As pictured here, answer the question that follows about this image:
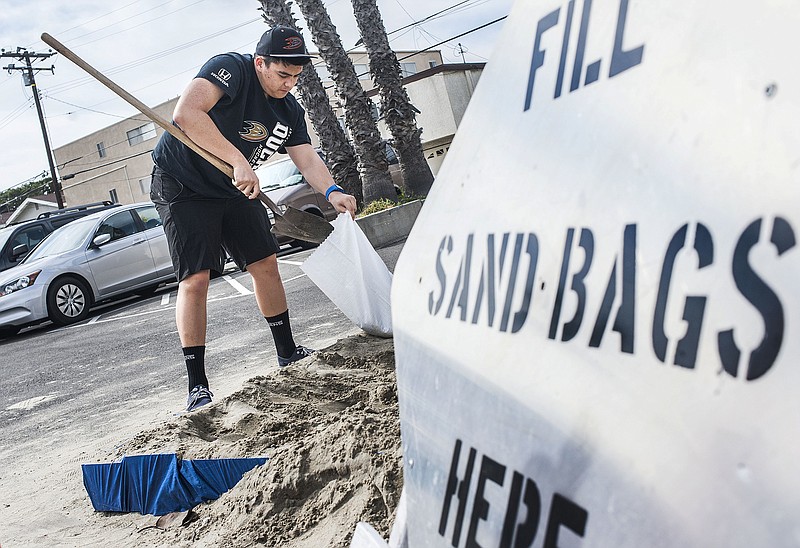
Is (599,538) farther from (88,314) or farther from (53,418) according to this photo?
(88,314)

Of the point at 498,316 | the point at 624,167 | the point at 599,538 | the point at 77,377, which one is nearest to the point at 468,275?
the point at 498,316

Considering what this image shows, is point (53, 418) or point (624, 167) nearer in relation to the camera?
point (624, 167)

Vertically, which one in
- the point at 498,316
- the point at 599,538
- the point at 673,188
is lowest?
the point at 599,538

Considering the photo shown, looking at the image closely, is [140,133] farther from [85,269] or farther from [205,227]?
[205,227]

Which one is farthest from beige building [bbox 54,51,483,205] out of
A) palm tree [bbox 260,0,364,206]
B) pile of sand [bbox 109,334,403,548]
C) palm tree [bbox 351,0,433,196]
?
pile of sand [bbox 109,334,403,548]

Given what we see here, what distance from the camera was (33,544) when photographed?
8.89 ft

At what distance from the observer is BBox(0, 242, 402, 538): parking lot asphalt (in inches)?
161

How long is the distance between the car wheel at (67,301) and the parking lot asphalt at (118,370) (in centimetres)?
107

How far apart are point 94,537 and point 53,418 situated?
2312 mm

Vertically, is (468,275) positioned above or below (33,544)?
above

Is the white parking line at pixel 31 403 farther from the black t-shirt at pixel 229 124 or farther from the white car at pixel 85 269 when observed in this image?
the white car at pixel 85 269

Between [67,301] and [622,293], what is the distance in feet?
36.5

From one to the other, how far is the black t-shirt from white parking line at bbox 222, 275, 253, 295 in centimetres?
500

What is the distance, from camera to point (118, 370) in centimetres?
598
